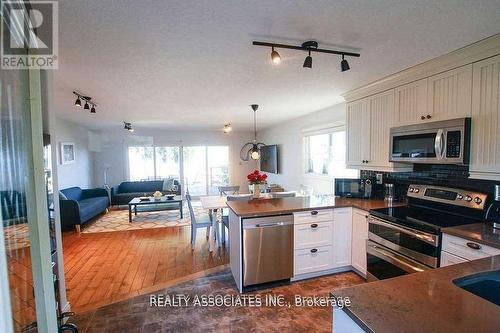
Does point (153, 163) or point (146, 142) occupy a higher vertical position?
point (146, 142)

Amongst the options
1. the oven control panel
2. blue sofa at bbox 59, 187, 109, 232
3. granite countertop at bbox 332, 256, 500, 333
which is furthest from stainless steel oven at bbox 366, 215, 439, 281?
blue sofa at bbox 59, 187, 109, 232

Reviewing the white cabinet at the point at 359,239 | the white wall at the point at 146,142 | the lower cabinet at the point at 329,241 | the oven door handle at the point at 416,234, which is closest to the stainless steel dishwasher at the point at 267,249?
the lower cabinet at the point at 329,241

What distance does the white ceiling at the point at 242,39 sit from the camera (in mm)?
1413

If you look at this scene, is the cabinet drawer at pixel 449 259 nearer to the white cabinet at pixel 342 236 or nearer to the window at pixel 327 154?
the white cabinet at pixel 342 236

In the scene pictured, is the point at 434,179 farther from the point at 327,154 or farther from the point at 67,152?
the point at 67,152

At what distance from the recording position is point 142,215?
6.07 meters

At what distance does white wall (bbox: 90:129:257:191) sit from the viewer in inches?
299

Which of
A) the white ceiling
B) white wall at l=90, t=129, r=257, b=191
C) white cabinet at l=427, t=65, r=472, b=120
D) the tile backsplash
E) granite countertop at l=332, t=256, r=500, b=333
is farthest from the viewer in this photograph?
white wall at l=90, t=129, r=257, b=191

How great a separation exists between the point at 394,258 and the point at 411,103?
5.23ft

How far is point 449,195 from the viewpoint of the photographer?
7.33 feet

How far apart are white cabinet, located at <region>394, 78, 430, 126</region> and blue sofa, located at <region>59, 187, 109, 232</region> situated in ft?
18.4

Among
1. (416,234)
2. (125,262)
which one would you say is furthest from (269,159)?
(416,234)

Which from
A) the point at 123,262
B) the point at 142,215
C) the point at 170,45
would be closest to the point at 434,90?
the point at 170,45

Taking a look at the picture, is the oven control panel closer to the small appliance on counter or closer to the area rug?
the small appliance on counter
